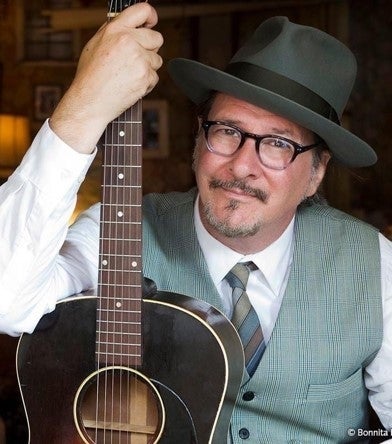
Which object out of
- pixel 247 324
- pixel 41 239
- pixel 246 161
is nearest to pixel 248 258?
pixel 247 324

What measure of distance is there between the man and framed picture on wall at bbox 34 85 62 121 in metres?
2.87

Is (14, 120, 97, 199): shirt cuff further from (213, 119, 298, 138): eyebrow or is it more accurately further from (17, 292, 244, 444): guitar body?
(213, 119, 298, 138): eyebrow

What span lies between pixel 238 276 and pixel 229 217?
0.54 feet

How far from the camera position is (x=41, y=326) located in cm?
164

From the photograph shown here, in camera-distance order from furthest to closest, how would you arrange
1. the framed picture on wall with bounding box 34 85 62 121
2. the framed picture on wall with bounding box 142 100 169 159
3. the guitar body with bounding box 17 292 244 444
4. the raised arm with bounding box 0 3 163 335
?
1. the framed picture on wall with bounding box 142 100 169 159
2. the framed picture on wall with bounding box 34 85 62 121
3. the guitar body with bounding box 17 292 244 444
4. the raised arm with bounding box 0 3 163 335

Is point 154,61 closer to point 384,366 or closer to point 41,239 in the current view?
point 41,239

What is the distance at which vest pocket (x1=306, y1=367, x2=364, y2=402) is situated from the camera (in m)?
1.80

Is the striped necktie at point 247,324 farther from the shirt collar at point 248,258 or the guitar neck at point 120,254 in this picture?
the guitar neck at point 120,254

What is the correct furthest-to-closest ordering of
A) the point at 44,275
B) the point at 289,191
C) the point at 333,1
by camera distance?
1. the point at 333,1
2. the point at 289,191
3. the point at 44,275

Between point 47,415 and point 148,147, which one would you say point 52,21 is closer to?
point 148,147

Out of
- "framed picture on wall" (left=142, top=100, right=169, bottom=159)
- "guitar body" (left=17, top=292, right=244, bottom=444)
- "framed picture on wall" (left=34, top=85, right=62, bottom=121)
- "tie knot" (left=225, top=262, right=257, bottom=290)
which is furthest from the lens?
"framed picture on wall" (left=142, top=100, right=169, bottom=159)

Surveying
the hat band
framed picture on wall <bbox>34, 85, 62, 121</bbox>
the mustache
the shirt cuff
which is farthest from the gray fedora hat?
framed picture on wall <bbox>34, 85, 62, 121</bbox>

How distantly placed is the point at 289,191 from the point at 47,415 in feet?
2.05

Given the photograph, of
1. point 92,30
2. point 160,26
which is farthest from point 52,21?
point 160,26
